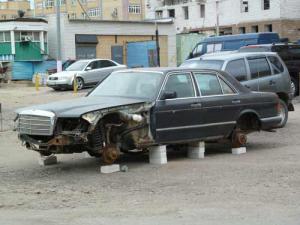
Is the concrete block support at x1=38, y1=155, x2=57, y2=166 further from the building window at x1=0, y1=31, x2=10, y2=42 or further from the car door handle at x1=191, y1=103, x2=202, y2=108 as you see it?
the building window at x1=0, y1=31, x2=10, y2=42

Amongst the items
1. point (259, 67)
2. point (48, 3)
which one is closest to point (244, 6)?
point (48, 3)

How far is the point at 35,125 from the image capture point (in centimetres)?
930

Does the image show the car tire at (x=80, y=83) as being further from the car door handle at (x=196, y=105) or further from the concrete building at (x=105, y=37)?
the car door handle at (x=196, y=105)

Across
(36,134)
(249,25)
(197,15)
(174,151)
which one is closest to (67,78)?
(174,151)

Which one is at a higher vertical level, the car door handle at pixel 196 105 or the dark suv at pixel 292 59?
the dark suv at pixel 292 59

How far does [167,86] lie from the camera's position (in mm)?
10328

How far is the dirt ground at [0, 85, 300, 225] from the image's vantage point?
267 inches

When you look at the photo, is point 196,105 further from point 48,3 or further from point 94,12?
point 48,3

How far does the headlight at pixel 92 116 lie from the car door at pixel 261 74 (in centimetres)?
651

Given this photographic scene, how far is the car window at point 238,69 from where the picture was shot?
14.5 metres

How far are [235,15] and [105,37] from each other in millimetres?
40837

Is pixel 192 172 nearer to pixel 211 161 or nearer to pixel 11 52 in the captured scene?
pixel 211 161

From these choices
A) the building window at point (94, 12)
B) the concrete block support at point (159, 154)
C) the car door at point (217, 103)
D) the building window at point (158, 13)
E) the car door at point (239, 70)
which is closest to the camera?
the concrete block support at point (159, 154)

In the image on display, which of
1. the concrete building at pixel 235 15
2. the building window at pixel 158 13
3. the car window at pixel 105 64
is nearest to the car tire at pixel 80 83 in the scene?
the car window at pixel 105 64
